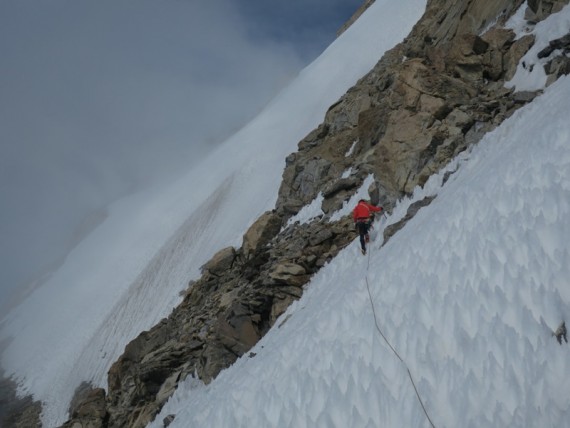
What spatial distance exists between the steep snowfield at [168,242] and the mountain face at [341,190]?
6.51m

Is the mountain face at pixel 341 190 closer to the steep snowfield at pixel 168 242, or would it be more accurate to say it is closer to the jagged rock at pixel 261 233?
the jagged rock at pixel 261 233

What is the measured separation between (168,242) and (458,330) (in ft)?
124

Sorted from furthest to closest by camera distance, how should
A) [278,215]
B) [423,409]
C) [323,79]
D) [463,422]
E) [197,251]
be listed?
1. [323,79]
2. [197,251]
3. [278,215]
4. [423,409]
5. [463,422]

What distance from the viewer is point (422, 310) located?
18.7 ft

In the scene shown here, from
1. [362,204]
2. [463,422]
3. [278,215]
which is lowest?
[463,422]

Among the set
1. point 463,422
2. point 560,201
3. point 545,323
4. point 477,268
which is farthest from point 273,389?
point 560,201

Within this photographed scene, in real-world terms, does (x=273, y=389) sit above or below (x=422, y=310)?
above

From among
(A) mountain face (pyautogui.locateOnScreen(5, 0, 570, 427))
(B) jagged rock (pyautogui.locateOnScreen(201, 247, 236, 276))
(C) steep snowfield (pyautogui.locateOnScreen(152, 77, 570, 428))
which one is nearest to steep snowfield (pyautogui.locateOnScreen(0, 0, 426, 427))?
(B) jagged rock (pyautogui.locateOnScreen(201, 247, 236, 276))

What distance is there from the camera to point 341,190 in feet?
59.3

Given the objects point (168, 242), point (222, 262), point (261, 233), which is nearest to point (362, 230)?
point (261, 233)

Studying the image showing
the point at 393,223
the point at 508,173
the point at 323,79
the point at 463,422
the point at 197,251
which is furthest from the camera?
the point at 323,79

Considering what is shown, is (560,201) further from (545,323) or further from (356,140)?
(356,140)

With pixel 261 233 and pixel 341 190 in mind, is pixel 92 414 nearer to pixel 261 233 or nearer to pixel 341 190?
pixel 261 233

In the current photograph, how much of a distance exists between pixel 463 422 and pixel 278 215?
59.3 feet
